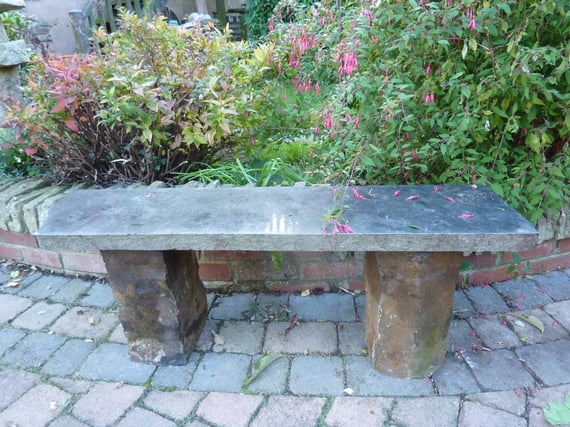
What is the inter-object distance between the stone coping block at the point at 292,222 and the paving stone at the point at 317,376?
0.65 meters

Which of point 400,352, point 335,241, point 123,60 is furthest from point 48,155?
point 400,352

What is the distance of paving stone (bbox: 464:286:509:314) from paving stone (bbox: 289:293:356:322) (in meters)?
0.63

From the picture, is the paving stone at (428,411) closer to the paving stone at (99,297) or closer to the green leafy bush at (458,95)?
the green leafy bush at (458,95)

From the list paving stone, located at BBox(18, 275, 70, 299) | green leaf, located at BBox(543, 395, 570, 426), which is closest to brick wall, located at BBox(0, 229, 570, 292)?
green leaf, located at BBox(543, 395, 570, 426)

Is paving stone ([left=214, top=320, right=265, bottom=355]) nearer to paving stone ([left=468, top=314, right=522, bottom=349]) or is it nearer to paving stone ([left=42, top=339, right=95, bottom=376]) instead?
paving stone ([left=42, top=339, right=95, bottom=376])

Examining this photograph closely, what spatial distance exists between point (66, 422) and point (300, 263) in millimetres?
1244

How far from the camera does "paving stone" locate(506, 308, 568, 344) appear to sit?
1.88m

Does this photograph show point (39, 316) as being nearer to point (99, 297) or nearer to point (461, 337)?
point (99, 297)

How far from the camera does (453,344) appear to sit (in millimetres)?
1877

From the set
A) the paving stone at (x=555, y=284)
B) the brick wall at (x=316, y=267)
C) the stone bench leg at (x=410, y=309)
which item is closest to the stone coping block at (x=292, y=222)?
the stone bench leg at (x=410, y=309)

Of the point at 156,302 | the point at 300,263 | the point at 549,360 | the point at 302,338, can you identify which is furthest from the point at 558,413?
the point at 156,302

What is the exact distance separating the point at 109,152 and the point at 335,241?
5.74 ft

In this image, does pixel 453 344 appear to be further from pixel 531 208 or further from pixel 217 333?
pixel 217 333

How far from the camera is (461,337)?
6.29 ft
